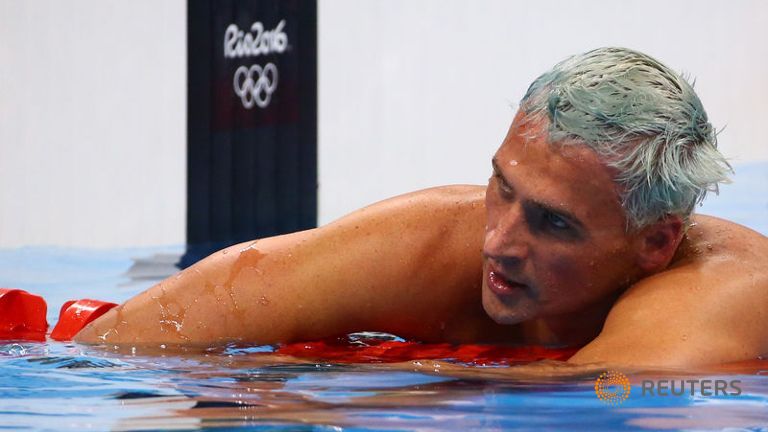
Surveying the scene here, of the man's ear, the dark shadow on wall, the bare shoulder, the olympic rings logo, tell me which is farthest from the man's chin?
A: the olympic rings logo

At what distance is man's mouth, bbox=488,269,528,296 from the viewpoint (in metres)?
1.97

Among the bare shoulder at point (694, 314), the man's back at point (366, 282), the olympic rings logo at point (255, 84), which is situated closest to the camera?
the bare shoulder at point (694, 314)

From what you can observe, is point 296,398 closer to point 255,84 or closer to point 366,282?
point 366,282

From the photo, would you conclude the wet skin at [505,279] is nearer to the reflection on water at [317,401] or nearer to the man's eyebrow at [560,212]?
the man's eyebrow at [560,212]

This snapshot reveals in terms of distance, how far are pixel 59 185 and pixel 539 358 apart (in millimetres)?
5831

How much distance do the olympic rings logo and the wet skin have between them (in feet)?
12.4

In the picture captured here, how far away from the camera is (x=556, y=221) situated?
191 centimetres

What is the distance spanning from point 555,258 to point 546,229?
0.06 meters

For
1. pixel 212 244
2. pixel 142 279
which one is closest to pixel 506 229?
pixel 142 279

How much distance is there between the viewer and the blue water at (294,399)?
142 cm

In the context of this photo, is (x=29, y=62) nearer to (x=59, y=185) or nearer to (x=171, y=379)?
(x=59, y=185)

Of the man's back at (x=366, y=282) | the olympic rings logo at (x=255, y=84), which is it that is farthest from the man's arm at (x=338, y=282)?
the olympic rings logo at (x=255, y=84)

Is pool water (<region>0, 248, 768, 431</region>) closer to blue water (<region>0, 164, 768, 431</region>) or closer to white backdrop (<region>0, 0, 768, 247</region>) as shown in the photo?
blue water (<region>0, 164, 768, 431</region>)

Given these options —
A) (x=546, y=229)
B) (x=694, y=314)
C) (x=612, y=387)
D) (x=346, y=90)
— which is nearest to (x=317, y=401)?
(x=612, y=387)
